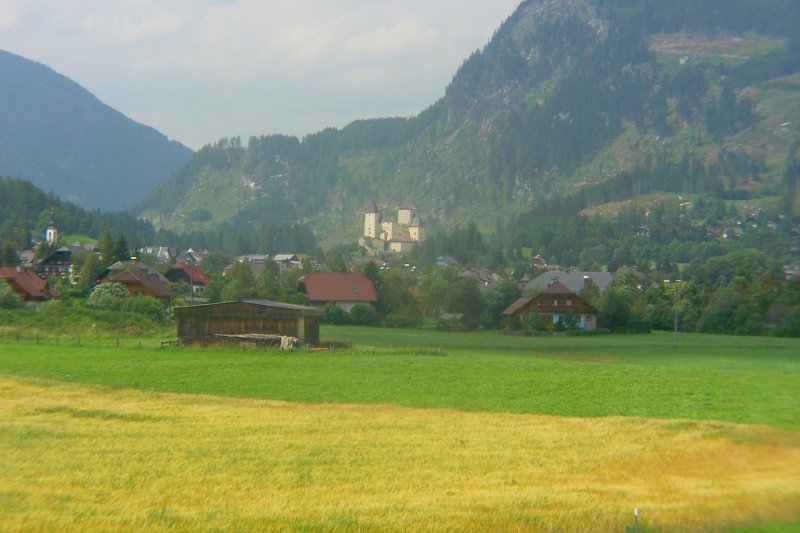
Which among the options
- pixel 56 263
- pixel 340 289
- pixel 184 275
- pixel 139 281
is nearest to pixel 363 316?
pixel 340 289

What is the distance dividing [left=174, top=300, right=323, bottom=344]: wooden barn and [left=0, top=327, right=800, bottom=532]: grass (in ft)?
39.5

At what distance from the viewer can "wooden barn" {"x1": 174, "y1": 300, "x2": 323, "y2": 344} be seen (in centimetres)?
6000

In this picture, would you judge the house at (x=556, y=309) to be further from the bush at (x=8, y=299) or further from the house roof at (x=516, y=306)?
the bush at (x=8, y=299)

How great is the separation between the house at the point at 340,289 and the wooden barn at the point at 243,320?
30874mm

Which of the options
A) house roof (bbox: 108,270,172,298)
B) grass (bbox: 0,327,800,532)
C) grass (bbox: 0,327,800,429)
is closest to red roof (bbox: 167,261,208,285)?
house roof (bbox: 108,270,172,298)

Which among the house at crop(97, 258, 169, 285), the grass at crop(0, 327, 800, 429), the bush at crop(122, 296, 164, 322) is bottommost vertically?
the grass at crop(0, 327, 800, 429)

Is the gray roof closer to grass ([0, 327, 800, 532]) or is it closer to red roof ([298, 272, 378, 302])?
red roof ([298, 272, 378, 302])

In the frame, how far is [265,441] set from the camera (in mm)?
23234

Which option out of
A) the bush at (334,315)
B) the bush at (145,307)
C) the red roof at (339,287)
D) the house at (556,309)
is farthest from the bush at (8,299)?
the house at (556,309)

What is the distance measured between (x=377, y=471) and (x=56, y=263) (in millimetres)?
114672

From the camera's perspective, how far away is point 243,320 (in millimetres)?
60844

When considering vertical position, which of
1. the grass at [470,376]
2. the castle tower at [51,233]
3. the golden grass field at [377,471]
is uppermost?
the castle tower at [51,233]

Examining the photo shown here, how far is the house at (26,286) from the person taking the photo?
85812mm

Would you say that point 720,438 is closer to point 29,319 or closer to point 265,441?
point 265,441
